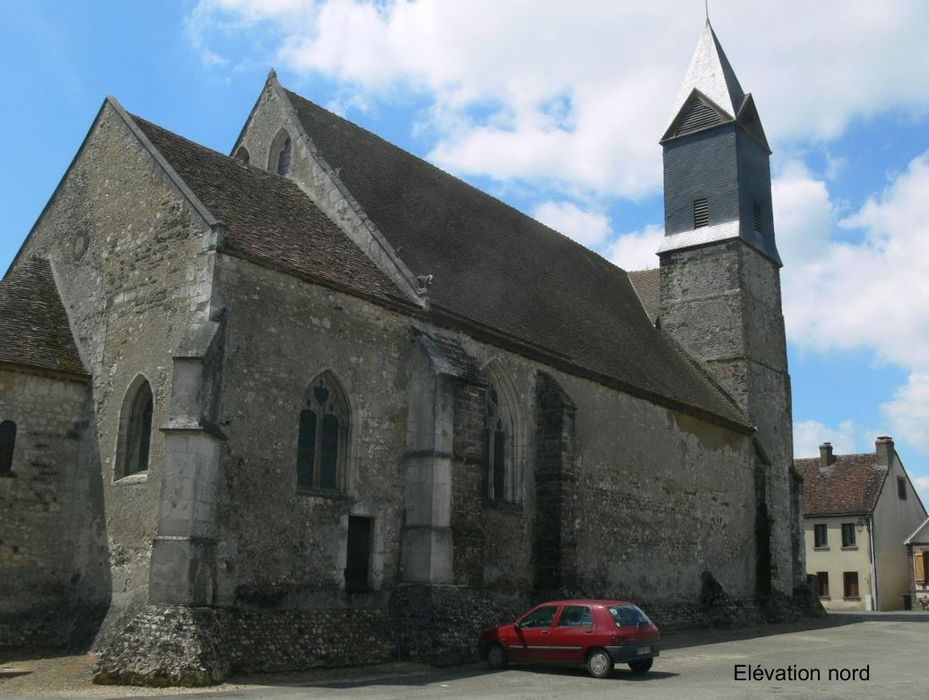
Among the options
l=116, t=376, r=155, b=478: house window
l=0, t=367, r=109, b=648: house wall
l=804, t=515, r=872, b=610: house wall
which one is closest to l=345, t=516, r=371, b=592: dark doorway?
l=116, t=376, r=155, b=478: house window

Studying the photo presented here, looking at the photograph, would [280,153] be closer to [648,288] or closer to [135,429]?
[135,429]

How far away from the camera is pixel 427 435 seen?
16.7 metres

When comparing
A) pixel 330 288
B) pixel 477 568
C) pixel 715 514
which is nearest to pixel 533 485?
pixel 477 568

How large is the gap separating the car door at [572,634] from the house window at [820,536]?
33.4 m

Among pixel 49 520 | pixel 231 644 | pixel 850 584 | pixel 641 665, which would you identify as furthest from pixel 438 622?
pixel 850 584

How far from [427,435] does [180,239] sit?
5.37 metres

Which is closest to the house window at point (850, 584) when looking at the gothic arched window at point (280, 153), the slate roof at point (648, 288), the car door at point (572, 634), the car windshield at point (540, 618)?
the slate roof at point (648, 288)

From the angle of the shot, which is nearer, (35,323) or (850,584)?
(35,323)

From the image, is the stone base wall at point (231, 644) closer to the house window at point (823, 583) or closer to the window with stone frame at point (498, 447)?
the window with stone frame at point (498, 447)

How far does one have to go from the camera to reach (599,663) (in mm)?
14211

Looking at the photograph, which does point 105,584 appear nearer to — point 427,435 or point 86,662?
point 86,662

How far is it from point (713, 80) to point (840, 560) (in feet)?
78.3

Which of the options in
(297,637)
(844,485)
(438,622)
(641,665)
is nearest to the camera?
(297,637)

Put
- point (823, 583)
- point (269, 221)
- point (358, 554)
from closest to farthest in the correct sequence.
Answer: point (358, 554) < point (269, 221) < point (823, 583)
